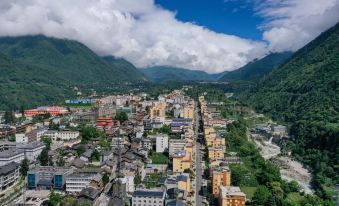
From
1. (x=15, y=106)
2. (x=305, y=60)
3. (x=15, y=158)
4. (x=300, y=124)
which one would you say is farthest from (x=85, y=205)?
(x=305, y=60)

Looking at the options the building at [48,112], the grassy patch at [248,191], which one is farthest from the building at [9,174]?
the building at [48,112]

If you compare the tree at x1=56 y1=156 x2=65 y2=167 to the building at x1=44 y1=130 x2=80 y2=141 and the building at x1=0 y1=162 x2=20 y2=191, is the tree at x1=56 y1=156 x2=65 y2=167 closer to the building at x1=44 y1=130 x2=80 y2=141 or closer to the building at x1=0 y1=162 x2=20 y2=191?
the building at x1=0 y1=162 x2=20 y2=191

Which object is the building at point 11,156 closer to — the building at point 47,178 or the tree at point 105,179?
the building at point 47,178

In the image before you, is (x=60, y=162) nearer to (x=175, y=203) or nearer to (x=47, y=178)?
(x=47, y=178)

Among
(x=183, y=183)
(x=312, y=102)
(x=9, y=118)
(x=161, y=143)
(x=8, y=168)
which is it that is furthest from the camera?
(x=312, y=102)

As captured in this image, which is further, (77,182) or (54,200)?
(77,182)

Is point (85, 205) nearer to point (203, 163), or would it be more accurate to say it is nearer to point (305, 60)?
point (203, 163)

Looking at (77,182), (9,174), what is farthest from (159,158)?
(9,174)

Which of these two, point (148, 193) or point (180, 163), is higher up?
point (180, 163)
